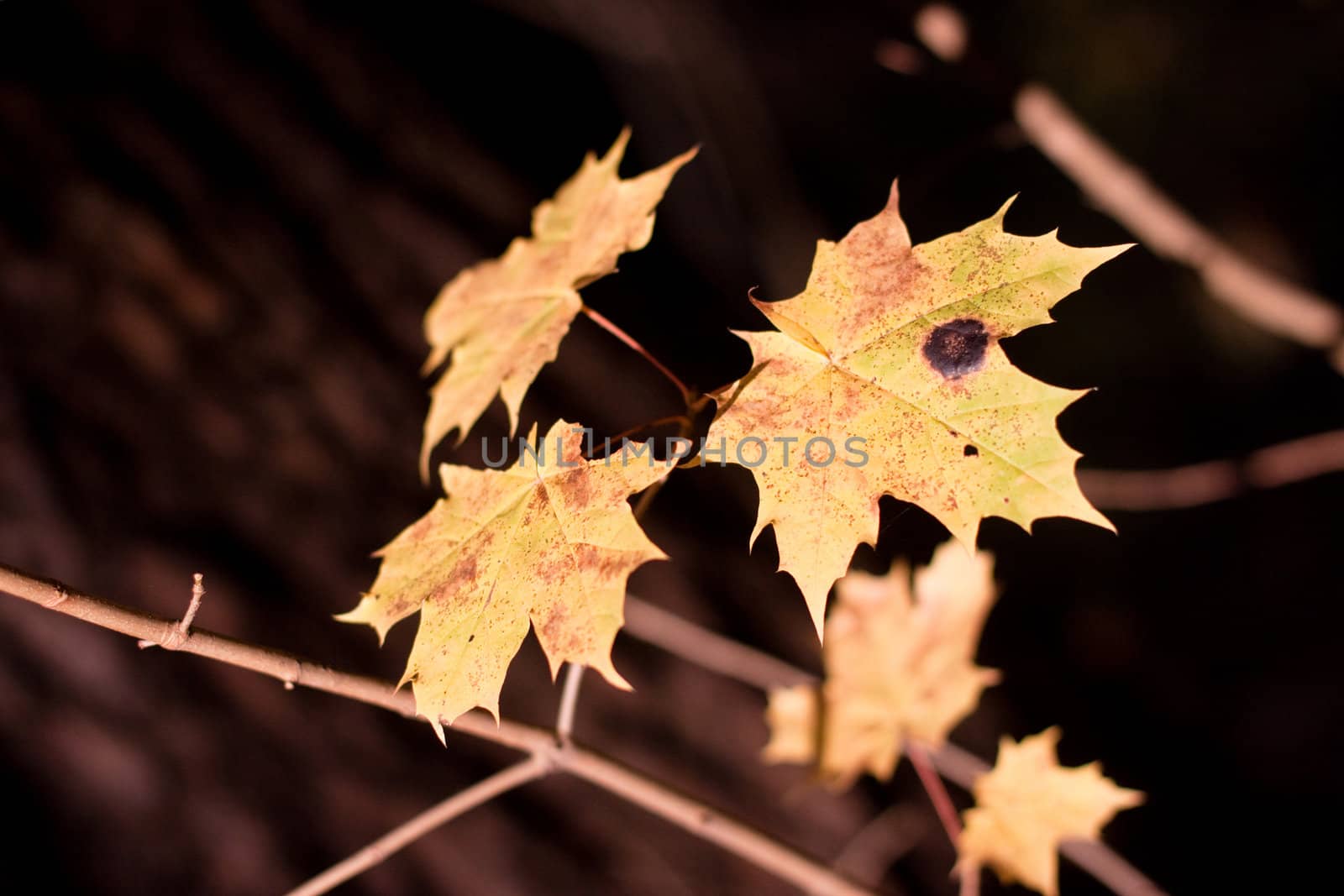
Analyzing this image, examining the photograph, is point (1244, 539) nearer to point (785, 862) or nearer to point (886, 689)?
point (886, 689)

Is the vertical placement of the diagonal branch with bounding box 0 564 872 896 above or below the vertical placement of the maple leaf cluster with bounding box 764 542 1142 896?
below

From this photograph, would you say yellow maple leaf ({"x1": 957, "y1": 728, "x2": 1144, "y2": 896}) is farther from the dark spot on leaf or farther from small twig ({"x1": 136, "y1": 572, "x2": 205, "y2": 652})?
small twig ({"x1": 136, "y1": 572, "x2": 205, "y2": 652})

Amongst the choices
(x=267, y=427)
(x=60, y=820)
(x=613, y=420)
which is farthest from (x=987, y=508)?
(x=60, y=820)

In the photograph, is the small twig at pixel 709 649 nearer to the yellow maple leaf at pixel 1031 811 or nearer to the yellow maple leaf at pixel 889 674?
the yellow maple leaf at pixel 889 674

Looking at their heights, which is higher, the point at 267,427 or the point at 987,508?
the point at 267,427

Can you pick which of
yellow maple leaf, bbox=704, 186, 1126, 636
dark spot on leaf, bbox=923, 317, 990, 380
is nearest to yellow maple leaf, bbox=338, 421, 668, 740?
yellow maple leaf, bbox=704, 186, 1126, 636

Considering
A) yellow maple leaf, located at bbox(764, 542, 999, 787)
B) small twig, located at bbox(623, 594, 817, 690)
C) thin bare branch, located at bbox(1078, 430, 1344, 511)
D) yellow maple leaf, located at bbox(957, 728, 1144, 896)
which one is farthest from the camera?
thin bare branch, located at bbox(1078, 430, 1344, 511)
